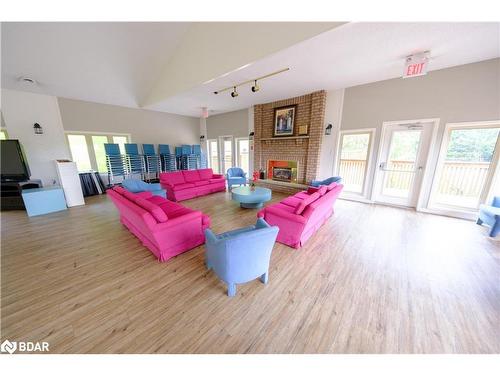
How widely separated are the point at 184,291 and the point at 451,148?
18.2 ft

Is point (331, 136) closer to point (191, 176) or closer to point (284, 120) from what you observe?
point (284, 120)

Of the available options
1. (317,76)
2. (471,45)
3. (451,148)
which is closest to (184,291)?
(317,76)

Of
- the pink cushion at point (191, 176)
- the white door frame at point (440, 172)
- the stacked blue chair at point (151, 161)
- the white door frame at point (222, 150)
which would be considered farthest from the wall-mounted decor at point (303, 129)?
the stacked blue chair at point (151, 161)

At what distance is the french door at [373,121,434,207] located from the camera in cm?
384

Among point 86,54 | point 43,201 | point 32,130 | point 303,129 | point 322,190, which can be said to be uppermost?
point 86,54

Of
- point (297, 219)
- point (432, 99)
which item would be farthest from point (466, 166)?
point (297, 219)

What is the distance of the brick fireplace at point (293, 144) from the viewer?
487 centimetres

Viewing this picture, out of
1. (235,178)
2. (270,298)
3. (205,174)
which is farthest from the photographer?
(205,174)

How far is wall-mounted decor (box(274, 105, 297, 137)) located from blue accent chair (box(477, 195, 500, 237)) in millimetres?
4216

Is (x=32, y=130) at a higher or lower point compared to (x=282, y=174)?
higher

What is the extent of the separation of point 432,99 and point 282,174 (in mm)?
3797

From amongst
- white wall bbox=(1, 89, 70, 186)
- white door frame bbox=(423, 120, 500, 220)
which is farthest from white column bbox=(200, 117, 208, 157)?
white door frame bbox=(423, 120, 500, 220)

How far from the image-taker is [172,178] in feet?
16.2
